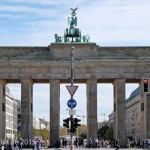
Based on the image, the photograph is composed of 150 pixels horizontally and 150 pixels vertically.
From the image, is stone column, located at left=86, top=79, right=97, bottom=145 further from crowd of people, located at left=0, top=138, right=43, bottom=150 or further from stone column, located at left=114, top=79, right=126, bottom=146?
crowd of people, located at left=0, top=138, right=43, bottom=150

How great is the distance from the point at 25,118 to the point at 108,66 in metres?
16.1

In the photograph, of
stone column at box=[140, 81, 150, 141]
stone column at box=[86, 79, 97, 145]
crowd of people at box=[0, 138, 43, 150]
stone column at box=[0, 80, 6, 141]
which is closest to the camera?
crowd of people at box=[0, 138, 43, 150]

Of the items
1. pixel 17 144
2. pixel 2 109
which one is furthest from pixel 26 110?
pixel 17 144

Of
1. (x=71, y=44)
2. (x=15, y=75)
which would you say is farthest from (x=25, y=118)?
Result: (x=71, y=44)

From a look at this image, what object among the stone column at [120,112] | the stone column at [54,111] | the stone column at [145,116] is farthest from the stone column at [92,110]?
the stone column at [145,116]

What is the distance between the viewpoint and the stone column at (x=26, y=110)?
104188 mm

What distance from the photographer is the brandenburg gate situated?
343 ft

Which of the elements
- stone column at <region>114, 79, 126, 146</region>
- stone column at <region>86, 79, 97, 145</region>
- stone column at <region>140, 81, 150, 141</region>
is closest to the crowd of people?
stone column at <region>86, 79, 97, 145</region>

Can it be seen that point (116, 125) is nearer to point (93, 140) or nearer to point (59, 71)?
point (93, 140)

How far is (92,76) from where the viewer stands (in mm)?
105375

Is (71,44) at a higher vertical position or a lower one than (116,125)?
higher

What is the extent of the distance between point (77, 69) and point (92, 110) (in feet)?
23.7

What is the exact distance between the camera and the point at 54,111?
346 feet

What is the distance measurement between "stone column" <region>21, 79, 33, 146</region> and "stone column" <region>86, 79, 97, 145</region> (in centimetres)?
971
